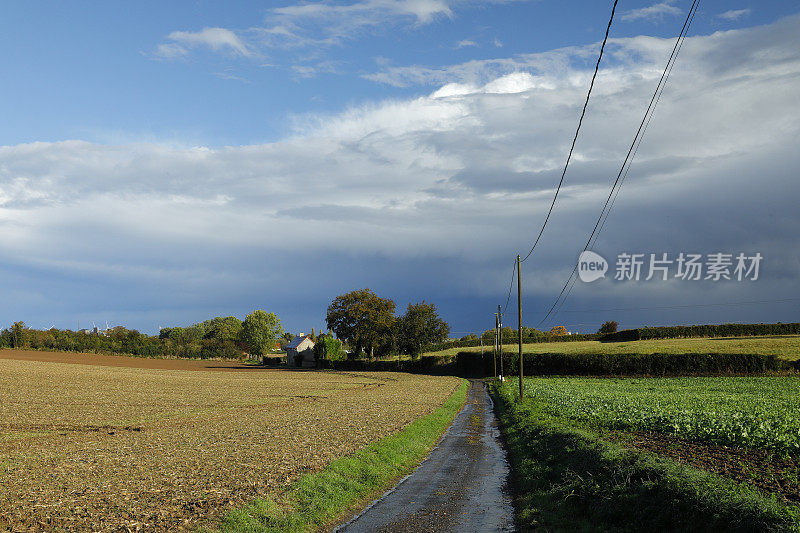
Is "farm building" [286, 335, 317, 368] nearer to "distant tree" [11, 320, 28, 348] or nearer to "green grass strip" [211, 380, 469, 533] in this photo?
"distant tree" [11, 320, 28, 348]

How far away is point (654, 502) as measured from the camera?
11.5 metres

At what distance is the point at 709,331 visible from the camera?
112 meters

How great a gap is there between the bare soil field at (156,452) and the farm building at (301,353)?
11604 centimetres

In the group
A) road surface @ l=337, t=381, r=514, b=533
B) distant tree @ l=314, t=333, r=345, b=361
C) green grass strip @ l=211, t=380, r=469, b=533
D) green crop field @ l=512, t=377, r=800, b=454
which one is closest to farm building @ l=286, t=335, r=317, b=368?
distant tree @ l=314, t=333, r=345, b=361

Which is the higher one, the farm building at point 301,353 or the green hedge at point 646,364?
the green hedge at point 646,364

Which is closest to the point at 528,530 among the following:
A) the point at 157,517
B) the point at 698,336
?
the point at 157,517

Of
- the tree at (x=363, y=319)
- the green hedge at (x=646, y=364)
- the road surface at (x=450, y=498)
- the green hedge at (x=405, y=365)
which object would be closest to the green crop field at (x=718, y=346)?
the green hedge at (x=646, y=364)

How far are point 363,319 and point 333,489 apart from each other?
12110 centimetres

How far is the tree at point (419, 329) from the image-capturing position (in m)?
135

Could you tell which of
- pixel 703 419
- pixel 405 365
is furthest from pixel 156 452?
pixel 405 365

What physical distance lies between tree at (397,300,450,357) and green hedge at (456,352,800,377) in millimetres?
37954

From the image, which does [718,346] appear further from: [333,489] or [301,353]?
[301,353]

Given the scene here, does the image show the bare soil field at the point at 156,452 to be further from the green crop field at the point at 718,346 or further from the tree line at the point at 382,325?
the tree line at the point at 382,325

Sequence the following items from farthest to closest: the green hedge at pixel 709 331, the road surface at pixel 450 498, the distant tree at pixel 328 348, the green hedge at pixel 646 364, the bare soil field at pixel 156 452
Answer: the distant tree at pixel 328 348
the green hedge at pixel 709 331
the green hedge at pixel 646 364
the road surface at pixel 450 498
the bare soil field at pixel 156 452
